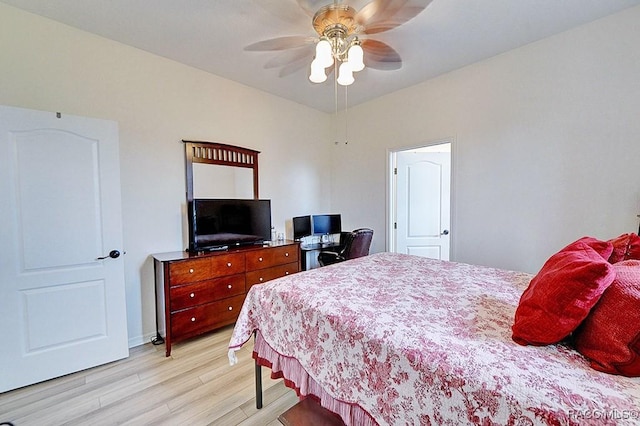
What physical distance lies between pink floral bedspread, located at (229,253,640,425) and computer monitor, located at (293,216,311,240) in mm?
1954

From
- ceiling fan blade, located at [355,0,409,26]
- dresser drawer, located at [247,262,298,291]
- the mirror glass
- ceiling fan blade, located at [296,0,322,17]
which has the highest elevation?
ceiling fan blade, located at [296,0,322,17]

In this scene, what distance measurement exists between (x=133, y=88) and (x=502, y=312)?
130 inches

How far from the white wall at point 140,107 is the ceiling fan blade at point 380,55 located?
1770mm

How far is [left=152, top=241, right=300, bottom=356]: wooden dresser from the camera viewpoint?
2322 mm

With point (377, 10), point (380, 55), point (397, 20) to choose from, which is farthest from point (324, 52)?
point (380, 55)

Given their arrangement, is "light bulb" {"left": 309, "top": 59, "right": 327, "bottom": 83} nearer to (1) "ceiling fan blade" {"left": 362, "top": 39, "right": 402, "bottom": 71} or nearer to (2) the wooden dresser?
(1) "ceiling fan blade" {"left": 362, "top": 39, "right": 402, "bottom": 71}

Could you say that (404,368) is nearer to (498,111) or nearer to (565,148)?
(565,148)

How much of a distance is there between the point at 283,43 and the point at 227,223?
6.07 feet

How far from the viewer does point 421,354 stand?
0.91 m

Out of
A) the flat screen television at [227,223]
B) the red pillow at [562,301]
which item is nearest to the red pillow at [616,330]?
the red pillow at [562,301]

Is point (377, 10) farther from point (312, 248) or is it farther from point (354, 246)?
point (312, 248)

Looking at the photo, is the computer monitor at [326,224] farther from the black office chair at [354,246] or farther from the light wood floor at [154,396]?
the light wood floor at [154,396]

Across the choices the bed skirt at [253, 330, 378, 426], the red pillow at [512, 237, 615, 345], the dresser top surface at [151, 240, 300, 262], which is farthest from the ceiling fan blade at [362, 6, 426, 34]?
the dresser top surface at [151, 240, 300, 262]

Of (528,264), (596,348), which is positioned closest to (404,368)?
(596,348)
